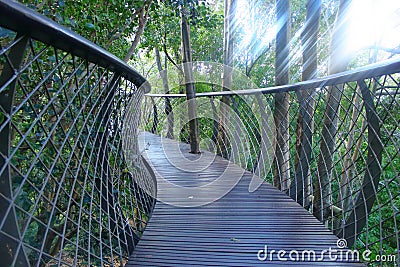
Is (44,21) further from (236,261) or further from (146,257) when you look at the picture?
(236,261)

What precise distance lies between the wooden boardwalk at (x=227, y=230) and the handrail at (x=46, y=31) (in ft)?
2.98

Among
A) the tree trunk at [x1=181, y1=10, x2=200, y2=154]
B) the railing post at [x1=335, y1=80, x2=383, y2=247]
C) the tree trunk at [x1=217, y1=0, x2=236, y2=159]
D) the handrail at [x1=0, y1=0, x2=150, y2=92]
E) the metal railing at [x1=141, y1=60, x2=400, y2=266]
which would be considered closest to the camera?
the handrail at [x1=0, y1=0, x2=150, y2=92]

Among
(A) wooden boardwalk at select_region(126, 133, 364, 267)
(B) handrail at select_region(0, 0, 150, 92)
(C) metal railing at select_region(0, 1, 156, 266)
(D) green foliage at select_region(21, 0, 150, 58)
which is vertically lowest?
(A) wooden boardwalk at select_region(126, 133, 364, 267)

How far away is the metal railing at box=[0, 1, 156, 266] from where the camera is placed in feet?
2.28

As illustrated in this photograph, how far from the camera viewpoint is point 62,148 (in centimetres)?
89

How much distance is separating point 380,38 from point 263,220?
6.12 meters

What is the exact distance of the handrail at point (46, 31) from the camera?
2.04 feet

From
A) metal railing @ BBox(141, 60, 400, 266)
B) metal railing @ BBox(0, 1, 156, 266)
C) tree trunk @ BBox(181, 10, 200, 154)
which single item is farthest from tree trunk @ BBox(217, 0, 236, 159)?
metal railing @ BBox(0, 1, 156, 266)

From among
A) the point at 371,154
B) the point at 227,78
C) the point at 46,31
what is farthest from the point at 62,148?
the point at 227,78

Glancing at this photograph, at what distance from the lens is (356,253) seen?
1462 millimetres

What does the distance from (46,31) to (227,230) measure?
140cm

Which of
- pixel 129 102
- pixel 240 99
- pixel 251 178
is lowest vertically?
pixel 251 178

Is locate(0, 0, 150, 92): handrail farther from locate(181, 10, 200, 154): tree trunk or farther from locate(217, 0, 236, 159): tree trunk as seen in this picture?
locate(217, 0, 236, 159): tree trunk

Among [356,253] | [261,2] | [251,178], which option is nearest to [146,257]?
[356,253]
